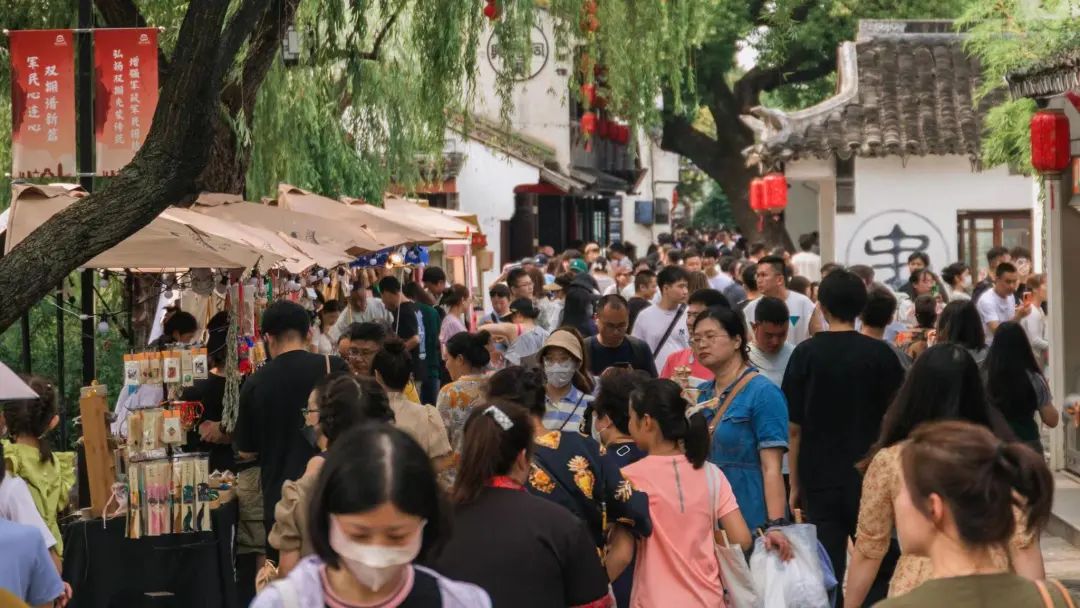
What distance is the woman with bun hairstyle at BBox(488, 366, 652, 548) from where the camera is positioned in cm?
588

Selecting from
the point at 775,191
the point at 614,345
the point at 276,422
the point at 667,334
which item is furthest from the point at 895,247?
the point at 276,422

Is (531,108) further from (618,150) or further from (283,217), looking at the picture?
(283,217)

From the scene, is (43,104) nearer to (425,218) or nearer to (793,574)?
(793,574)

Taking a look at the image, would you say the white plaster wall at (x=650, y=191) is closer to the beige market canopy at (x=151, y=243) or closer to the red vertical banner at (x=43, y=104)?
the red vertical banner at (x=43, y=104)

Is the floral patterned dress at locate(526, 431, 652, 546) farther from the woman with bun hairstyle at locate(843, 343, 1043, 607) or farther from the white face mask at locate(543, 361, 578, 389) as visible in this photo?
the white face mask at locate(543, 361, 578, 389)


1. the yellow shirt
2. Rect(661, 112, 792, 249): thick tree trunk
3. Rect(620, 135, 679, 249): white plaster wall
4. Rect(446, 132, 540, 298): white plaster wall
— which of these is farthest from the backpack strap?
Rect(620, 135, 679, 249): white plaster wall

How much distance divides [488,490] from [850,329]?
12.6 feet

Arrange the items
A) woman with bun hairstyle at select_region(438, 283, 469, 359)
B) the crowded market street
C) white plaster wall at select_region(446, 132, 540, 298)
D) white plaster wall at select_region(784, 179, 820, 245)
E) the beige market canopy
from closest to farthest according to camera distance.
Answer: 1. the crowded market street
2. the beige market canopy
3. woman with bun hairstyle at select_region(438, 283, 469, 359)
4. white plaster wall at select_region(446, 132, 540, 298)
5. white plaster wall at select_region(784, 179, 820, 245)

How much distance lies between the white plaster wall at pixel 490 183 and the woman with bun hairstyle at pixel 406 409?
22747mm

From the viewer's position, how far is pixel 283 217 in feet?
44.2

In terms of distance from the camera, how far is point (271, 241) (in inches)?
476

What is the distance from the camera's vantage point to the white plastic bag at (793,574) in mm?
6578

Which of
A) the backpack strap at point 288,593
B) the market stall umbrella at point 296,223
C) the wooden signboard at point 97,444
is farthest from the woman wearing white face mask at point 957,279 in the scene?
the backpack strap at point 288,593

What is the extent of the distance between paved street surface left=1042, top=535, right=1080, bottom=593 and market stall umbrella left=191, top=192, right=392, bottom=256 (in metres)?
5.88
